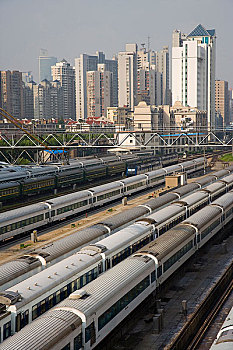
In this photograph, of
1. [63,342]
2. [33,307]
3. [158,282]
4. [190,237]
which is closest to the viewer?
[63,342]

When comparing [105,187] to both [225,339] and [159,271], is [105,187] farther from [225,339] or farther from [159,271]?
[225,339]

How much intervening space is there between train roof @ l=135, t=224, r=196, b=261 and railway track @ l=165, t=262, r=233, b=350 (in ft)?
9.49

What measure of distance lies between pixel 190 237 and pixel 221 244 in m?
8.12

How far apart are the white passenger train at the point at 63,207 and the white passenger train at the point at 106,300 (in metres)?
12.2

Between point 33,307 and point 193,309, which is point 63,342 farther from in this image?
point 193,309

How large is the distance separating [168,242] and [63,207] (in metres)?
16.9

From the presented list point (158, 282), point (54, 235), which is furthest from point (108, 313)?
point (54, 235)

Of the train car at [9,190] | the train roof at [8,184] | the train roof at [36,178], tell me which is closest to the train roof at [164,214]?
the train car at [9,190]

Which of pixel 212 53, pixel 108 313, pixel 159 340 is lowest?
pixel 159 340

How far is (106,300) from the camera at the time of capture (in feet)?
59.7

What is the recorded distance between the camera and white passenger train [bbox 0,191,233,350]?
14.9m

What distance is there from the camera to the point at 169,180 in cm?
6009

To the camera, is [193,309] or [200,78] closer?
[193,309]

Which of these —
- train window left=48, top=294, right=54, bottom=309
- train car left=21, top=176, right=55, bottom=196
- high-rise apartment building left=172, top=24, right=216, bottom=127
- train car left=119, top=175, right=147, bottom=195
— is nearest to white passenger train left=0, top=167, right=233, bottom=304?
train window left=48, top=294, right=54, bottom=309
